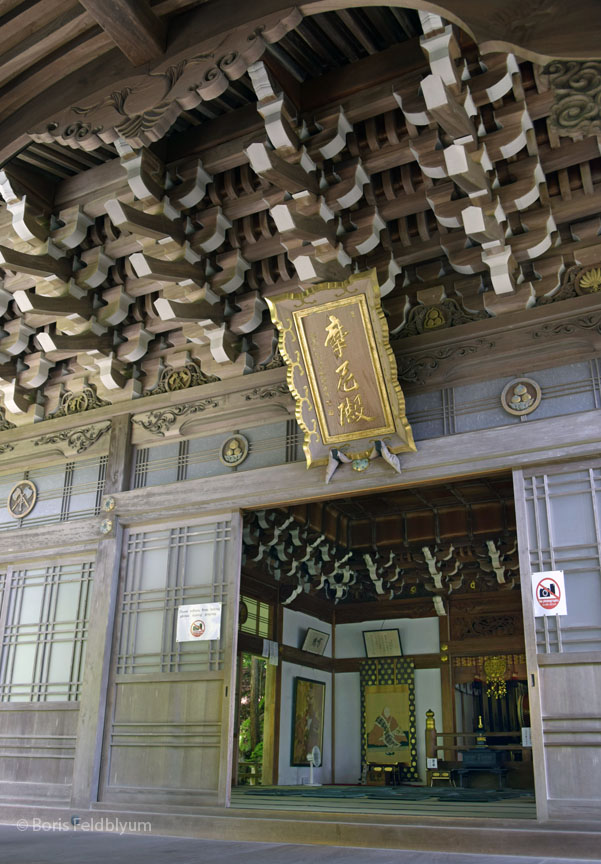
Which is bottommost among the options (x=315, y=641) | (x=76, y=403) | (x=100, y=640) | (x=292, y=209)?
(x=100, y=640)

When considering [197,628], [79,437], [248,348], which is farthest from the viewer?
[79,437]

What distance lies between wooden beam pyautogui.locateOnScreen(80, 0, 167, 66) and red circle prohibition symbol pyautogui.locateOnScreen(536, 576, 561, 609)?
9.96 ft

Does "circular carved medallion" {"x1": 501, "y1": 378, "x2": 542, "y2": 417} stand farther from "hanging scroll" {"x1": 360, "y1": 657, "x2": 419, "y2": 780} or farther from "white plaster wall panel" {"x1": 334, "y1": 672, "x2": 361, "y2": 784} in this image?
"white plaster wall panel" {"x1": 334, "y1": 672, "x2": 361, "y2": 784}

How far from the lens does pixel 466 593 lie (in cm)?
986

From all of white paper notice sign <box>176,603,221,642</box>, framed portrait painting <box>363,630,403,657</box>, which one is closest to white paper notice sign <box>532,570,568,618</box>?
white paper notice sign <box>176,603,221,642</box>

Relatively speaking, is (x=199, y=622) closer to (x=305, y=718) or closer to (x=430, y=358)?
(x=430, y=358)

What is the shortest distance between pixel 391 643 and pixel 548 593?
6.36 metres

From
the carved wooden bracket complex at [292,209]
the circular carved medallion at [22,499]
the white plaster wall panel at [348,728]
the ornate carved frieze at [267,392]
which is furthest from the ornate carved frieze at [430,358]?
the white plaster wall panel at [348,728]

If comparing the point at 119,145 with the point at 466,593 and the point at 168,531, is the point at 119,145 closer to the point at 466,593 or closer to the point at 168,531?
the point at 168,531

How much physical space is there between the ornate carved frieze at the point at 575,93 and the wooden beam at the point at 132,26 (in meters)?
1.47

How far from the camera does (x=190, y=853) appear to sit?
3.58 m

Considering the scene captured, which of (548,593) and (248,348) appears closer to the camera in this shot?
(548,593)

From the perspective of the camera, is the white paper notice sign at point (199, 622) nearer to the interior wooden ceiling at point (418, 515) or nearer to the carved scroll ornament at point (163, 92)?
the interior wooden ceiling at point (418, 515)

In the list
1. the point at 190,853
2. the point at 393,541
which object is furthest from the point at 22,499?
the point at 393,541
